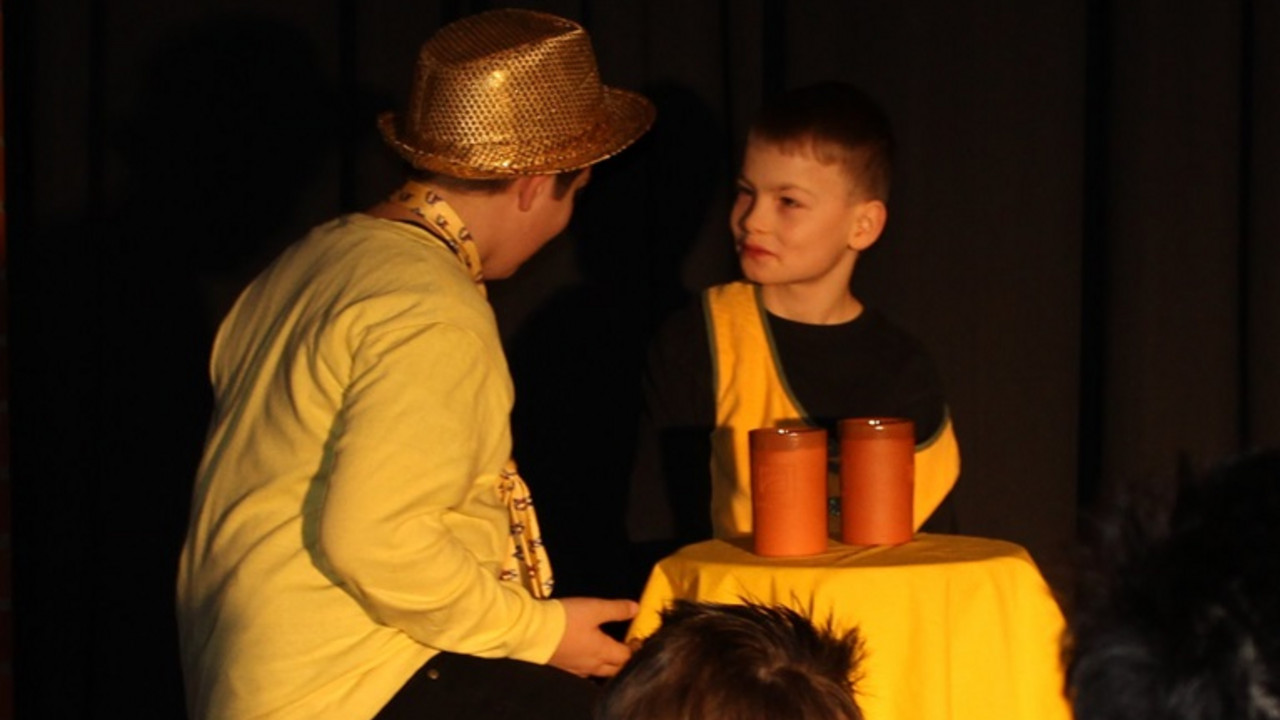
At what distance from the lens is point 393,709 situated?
2047 mm

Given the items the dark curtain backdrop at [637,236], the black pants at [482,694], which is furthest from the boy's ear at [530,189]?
the dark curtain backdrop at [637,236]

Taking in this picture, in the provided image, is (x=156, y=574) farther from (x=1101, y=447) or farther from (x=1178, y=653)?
(x=1178, y=653)

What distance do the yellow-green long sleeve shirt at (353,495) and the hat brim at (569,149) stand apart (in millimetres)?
94

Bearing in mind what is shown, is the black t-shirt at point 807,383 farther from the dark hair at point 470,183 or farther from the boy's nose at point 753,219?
the dark hair at point 470,183

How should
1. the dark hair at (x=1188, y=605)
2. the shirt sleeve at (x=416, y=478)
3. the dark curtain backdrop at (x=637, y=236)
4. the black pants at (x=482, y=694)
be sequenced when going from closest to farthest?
1. the dark hair at (x=1188, y=605)
2. the shirt sleeve at (x=416, y=478)
3. the black pants at (x=482, y=694)
4. the dark curtain backdrop at (x=637, y=236)

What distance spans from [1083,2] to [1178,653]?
2.62 meters

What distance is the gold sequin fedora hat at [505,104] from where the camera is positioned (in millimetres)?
2164

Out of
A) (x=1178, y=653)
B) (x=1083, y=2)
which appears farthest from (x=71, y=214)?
(x=1178, y=653)

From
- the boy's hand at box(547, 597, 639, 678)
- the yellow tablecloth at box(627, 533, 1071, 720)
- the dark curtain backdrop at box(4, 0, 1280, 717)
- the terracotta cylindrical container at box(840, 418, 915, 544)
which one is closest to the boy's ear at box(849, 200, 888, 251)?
the dark curtain backdrop at box(4, 0, 1280, 717)

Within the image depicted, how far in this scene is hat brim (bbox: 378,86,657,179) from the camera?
2.15 meters

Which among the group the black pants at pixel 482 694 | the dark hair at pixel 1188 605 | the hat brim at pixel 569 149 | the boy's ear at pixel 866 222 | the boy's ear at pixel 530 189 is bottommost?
the black pants at pixel 482 694

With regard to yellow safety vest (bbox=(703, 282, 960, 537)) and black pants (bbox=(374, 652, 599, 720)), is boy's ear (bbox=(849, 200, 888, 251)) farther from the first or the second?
black pants (bbox=(374, 652, 599, 720))

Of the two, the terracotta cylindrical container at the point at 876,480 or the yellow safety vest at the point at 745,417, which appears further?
the yellow safety vest at the point at 745,417

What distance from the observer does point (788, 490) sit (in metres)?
→ 2.30
